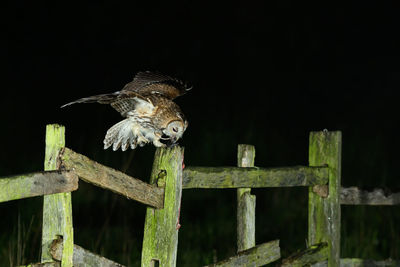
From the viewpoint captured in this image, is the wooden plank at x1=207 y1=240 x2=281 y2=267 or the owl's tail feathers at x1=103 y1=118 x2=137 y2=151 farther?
the owl's tail feathers at x1=103 y1=118 x2=137 y2=151

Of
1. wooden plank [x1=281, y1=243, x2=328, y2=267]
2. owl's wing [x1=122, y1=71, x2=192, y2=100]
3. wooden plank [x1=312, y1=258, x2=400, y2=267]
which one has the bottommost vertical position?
wooden plank [x1=312, y1=258, x2=400, y2=267]

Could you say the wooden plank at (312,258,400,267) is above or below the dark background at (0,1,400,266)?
below

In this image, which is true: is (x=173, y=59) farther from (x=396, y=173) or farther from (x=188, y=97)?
(x=396, y=173)

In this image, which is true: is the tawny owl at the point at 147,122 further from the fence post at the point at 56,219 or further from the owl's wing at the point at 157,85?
the fence post at the point at 56,219

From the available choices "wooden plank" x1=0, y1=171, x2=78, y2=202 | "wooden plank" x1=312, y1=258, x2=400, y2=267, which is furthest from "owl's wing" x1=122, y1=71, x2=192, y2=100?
"wooden plank" x1=0, y1=171, x2=78, y2=202

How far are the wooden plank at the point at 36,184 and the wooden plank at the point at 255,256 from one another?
43.5 inches

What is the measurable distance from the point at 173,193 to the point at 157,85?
150 cm

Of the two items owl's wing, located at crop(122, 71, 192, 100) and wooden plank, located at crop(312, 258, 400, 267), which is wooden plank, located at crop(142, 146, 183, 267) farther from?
wooden plank, located at crop(312, 258, 400, 267)

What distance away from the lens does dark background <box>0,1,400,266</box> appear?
21.0 feet

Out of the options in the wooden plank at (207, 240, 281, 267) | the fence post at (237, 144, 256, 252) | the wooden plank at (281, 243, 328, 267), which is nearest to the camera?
the wooden plank at (207, 240, 281, 267)

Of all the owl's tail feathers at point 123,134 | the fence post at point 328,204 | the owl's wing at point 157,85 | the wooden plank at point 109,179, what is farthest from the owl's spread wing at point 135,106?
the fence post at point 328,204

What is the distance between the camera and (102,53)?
1430cm

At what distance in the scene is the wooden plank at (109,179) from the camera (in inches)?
102

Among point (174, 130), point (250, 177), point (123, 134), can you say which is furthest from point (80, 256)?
point (123, 134)
